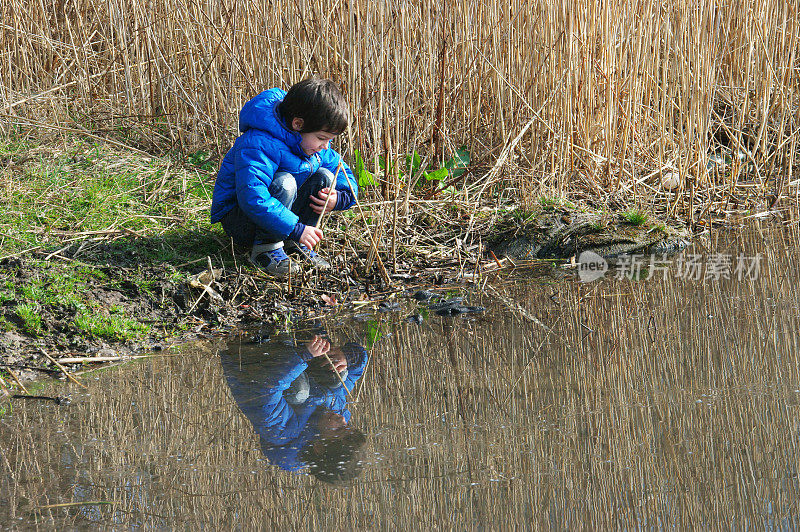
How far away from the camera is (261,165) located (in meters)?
3.13

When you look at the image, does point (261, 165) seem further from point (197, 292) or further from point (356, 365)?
point (356, 365)

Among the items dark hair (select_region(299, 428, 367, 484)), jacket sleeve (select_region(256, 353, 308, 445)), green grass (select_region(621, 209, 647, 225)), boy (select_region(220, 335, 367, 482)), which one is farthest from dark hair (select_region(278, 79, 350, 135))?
green grass (select_region(621, 209, 647, 225))

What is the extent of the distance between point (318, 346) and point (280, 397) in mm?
458

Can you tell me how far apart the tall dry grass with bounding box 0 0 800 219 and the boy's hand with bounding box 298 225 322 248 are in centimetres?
57

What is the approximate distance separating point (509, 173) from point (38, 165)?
8.38ft

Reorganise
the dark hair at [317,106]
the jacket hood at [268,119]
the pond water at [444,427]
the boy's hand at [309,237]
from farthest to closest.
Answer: the boy's hand at [309,237], the jacket hood at [268,119], the dark hair at [317,106], the pond water at [444,427]

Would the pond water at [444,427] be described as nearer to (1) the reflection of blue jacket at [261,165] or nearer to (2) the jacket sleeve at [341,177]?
(1) the reflection of blue jacket at [261,165]

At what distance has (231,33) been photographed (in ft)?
13.3

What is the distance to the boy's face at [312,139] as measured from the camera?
10.4 ft

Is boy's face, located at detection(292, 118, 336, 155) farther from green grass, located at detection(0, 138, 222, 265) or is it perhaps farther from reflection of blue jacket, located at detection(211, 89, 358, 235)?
green grass, located at detection(0, 138, 222, 265)

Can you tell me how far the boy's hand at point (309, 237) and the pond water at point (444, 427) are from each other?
1.45ft

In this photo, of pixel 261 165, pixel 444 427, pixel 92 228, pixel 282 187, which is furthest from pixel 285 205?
pixel 444 427

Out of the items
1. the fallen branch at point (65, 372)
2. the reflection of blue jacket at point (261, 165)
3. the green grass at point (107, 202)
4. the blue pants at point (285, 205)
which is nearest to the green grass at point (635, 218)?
the blue pants at point (285, 205)

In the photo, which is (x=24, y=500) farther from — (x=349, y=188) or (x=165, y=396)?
(x=349, y=188)
